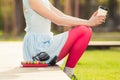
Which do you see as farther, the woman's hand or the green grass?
the green grass

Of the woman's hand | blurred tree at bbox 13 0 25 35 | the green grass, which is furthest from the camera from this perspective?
blurred tree at bbox 13 0 25 35

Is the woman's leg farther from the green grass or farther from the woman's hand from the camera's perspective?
the green grass

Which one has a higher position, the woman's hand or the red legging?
the woman's hand

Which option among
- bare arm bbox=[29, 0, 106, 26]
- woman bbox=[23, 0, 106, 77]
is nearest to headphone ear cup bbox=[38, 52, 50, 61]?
woman bbox=[23, 0, 106, 77]

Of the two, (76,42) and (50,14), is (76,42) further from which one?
(50,14)

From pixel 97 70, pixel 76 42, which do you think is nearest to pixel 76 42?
pixel 76 42

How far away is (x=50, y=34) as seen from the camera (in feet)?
21.1

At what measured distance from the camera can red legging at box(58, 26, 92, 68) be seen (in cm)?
625

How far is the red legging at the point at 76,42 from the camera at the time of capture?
625cm

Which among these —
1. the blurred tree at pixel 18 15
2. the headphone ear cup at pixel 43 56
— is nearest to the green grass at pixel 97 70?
the headphone ear cup at pixel 43 56

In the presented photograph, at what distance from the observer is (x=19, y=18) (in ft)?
74.2

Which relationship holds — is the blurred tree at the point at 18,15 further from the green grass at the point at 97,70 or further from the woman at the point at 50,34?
the woman at the point at 50,34

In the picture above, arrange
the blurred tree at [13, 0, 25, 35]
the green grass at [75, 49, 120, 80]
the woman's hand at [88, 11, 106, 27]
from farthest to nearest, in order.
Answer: the blurred tree at [13, 0, 25, 35]
the green grass at [75, 49, 120, 80]
the woman's hand at [88, 11, 106, 27]

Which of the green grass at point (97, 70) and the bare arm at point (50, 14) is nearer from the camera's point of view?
the bare arm at point (50, 14)
